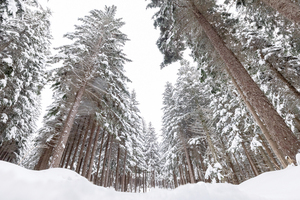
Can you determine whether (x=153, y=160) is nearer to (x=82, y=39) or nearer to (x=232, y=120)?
(x=232, y=120)

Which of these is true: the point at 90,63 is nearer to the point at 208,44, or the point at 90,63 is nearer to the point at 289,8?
the point at 208,44

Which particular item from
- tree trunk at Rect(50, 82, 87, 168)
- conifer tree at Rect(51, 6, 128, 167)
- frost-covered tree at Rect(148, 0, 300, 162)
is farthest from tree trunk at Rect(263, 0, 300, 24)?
tree trunk at Rect(50, 82, 87, 168)

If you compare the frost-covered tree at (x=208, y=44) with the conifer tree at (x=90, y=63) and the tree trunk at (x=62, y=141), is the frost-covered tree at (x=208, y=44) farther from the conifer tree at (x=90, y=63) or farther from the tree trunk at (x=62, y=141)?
the tree trunk at (x=62, y=141)

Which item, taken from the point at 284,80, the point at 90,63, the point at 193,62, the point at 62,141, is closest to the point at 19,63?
the point at 90,63

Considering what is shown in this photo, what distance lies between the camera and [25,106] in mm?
11227

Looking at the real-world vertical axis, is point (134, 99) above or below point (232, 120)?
above

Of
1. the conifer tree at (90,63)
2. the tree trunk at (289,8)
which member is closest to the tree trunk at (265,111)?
the tree trunk at (289,8)

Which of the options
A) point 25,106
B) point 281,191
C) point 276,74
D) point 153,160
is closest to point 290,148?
point 281,191

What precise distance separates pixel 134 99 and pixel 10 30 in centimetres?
1507

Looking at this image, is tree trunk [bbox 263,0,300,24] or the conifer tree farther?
the conifer tree

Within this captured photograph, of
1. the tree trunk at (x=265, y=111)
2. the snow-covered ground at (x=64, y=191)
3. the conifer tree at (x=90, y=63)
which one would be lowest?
the snow-covered ground at (x=64, y=191)

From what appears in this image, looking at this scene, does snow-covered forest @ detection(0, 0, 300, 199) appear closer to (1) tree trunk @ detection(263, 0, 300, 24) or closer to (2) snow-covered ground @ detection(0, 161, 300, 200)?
(1) tree trunk @ detection(263, 0, 300, 24)

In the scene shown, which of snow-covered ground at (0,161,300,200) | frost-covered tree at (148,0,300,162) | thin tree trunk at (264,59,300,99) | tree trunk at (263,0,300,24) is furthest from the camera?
thin tree trunk at (264,59,300,99)

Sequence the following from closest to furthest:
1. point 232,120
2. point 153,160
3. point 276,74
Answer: point 276,74 → point 232,120 → point 153,160
